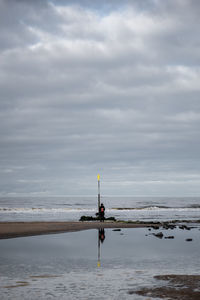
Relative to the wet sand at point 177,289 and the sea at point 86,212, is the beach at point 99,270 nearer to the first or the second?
the wet sand at point 177,289

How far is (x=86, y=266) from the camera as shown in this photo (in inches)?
568

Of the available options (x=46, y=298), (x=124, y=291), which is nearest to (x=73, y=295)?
(x=46, y=298)

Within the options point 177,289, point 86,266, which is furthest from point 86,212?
point 177,289

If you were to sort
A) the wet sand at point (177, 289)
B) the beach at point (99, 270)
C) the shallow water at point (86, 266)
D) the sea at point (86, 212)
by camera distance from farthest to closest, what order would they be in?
the sea at point (86, 212) < the shallow water at point (86, 266) < the beach at point (99, 270) < the wet sand at point (177, 289)

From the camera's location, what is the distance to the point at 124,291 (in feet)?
34.2

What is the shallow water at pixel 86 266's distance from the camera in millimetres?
10477

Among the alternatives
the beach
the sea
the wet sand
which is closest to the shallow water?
the beach

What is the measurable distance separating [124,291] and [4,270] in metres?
5.18

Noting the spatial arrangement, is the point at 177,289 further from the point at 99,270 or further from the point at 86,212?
the point at 86,212

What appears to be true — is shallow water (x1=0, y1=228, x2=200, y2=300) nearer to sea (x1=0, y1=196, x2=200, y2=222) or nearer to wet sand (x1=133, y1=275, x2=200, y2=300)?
wet sand (x1=133, y1=275, x2=200, y2=300)

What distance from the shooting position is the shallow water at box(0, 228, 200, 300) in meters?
10.5

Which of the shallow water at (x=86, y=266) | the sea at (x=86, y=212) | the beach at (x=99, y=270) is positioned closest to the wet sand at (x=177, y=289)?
the beach at (x=99, y=270)

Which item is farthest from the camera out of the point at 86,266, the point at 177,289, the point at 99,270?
the point at 86,266

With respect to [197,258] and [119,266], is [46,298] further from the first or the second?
[197,258]
